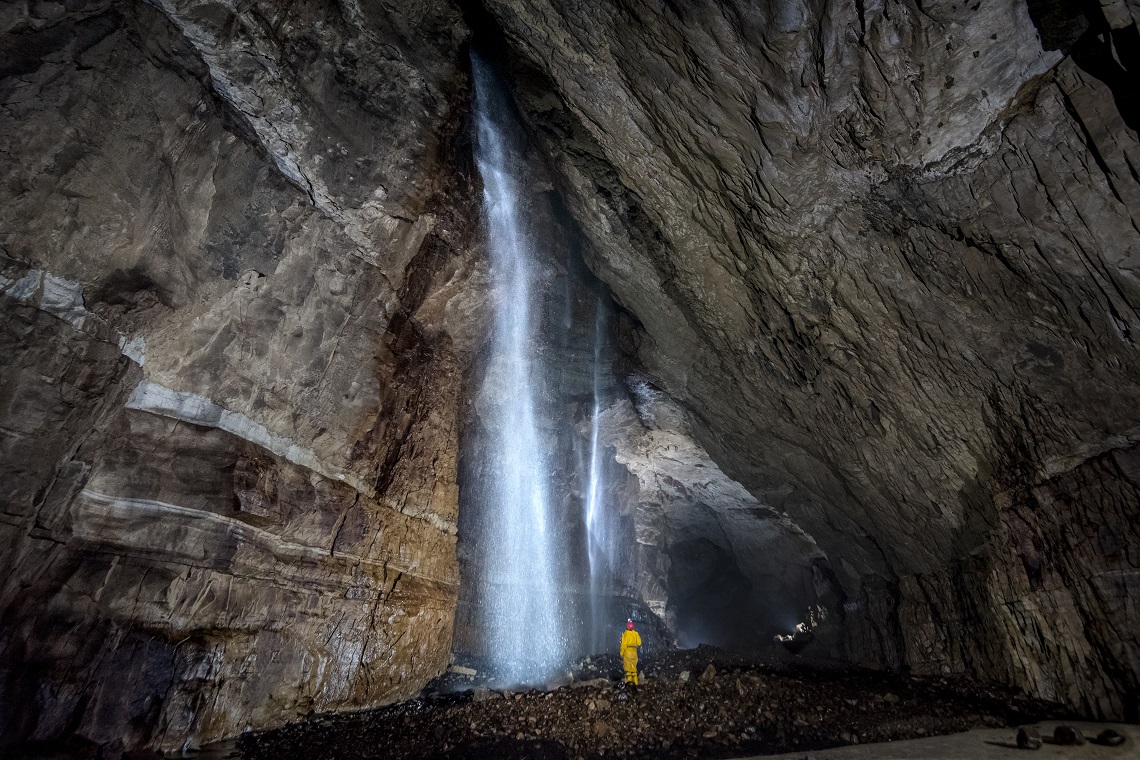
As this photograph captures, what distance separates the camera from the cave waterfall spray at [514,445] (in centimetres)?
982

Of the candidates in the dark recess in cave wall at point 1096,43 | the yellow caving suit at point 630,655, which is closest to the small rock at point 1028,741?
the yellow caving suit at point 630,655

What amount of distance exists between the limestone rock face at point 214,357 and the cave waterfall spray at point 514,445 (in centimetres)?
155

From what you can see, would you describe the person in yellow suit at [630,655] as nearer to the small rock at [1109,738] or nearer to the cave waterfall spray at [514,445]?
the cave waterfall spray at [514,445]

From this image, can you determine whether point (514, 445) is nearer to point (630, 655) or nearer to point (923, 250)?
point (630, 655)

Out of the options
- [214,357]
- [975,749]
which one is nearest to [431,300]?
[214,357]

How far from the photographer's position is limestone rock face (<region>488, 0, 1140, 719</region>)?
14.4 ft

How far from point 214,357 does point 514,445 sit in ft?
28.5

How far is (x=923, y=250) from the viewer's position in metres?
5.68

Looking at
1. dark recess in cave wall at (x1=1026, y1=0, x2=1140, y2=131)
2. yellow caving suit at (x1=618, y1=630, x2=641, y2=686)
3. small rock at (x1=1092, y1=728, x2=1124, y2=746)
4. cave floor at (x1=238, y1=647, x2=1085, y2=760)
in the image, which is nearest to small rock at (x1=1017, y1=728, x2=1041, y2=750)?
cave floor at (x1=238, y1=647, x2=1085, y2=760)

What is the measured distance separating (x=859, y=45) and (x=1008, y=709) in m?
7.07

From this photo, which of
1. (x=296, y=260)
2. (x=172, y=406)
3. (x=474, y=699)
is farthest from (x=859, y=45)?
(x=474, y=699)

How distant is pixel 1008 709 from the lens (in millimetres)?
5340

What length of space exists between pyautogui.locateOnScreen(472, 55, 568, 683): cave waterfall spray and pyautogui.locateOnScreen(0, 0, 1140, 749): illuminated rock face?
2.55 feet

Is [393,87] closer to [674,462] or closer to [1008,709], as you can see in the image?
[1008,709]
